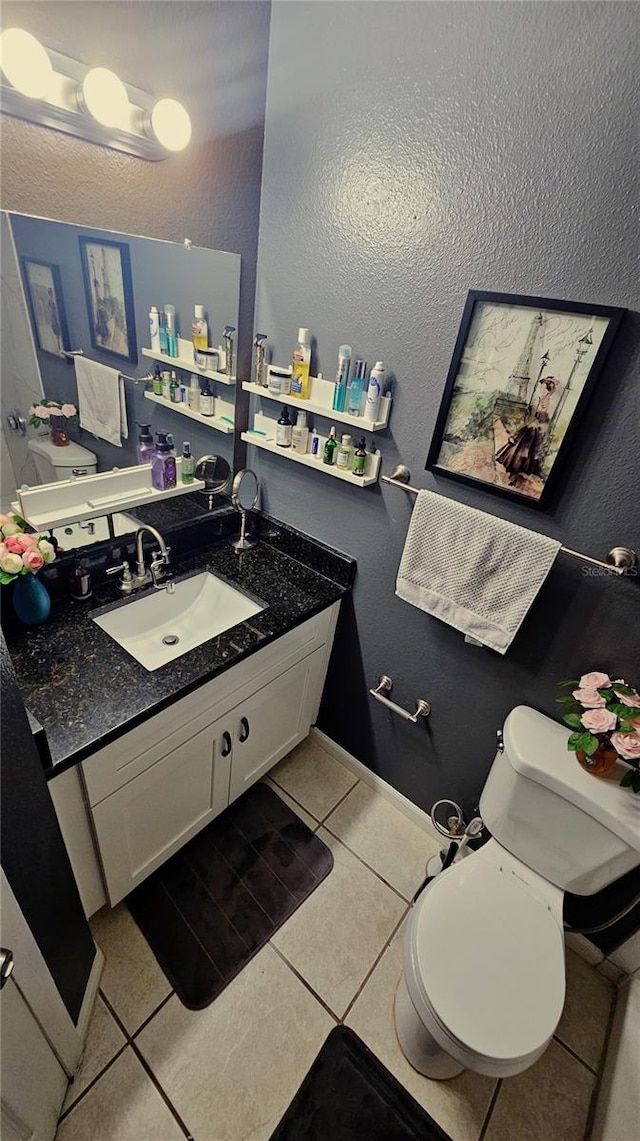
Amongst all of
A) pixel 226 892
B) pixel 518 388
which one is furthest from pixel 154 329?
pixel 226 892

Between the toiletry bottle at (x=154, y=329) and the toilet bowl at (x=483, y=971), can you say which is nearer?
the toilet bowl at (x=483, y=971)

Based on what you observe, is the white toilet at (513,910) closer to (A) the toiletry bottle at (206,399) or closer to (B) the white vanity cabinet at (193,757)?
(B) the white vanity cabinet at (193,757)

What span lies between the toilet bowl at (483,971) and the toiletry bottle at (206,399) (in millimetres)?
1636

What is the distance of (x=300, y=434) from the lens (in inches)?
60.0

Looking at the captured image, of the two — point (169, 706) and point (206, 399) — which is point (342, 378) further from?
point (169, 706)

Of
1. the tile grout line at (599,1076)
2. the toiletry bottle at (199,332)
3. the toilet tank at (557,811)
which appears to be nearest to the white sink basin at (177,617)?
the toiletry bottle at (199,332)

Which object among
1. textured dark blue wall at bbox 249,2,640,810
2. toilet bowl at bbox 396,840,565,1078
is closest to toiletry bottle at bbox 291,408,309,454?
textured dark blue wall at bbox 249,2,640,810

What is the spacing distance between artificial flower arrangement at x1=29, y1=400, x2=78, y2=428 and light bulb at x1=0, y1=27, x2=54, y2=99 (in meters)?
0.60

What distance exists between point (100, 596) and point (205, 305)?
1.00m

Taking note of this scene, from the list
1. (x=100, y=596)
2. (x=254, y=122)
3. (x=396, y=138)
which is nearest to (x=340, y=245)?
(x=396, y=138)

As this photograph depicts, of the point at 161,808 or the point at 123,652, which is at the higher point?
→ the point at 123,652

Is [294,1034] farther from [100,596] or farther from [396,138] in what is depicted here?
[396,138]

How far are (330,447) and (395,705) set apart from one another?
924mm

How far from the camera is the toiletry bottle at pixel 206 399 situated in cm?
159
